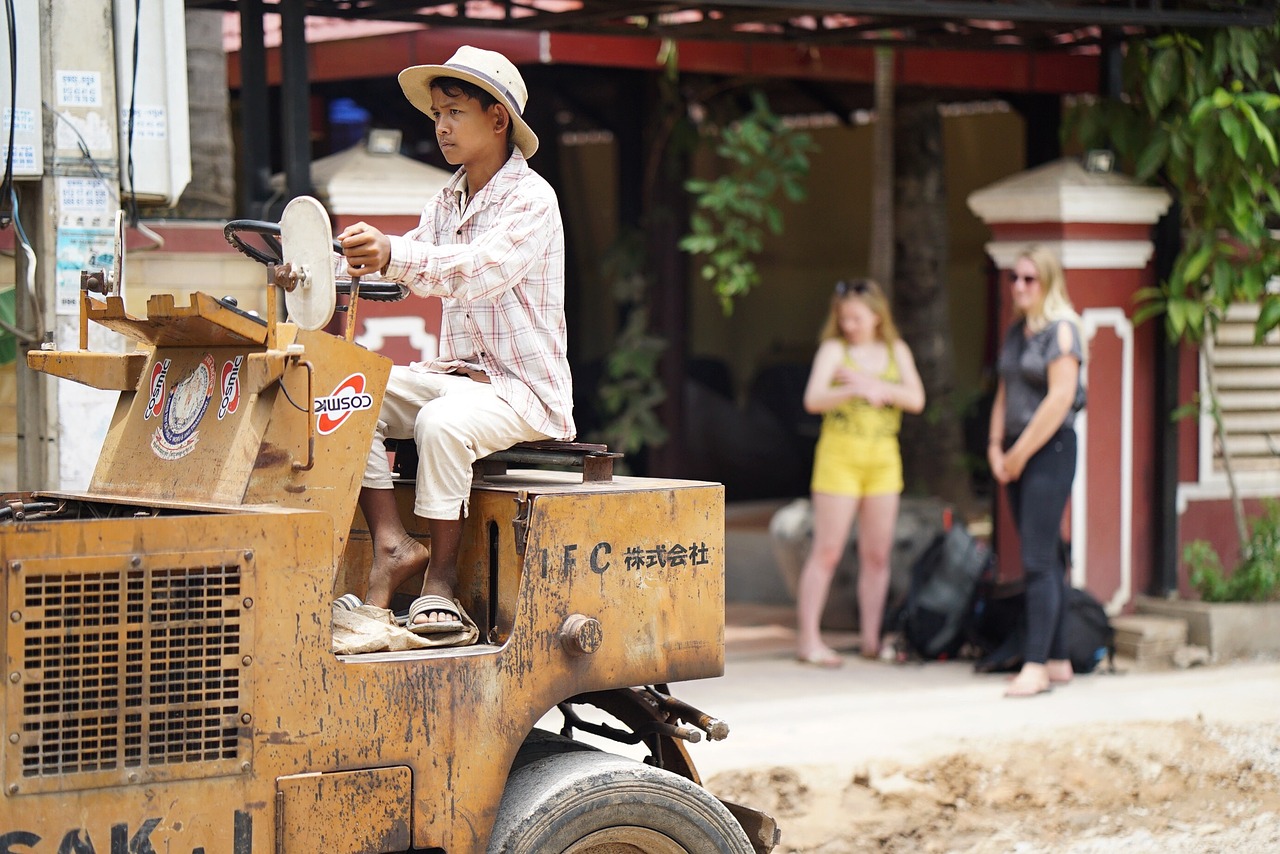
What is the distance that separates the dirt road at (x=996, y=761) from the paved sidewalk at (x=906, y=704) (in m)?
0.01

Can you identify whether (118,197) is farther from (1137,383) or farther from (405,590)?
(1137,383)

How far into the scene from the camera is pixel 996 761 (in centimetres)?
639

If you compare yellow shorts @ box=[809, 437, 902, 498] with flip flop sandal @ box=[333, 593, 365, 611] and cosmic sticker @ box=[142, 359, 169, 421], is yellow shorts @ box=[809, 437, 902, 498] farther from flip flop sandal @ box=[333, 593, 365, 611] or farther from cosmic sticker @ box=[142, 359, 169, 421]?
cosmic sticker @ box=[142, 359, 169, 421]

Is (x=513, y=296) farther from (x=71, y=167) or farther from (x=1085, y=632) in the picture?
(x=1085, y=632)

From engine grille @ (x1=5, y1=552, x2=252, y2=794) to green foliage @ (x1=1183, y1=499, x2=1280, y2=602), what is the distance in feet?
20.9

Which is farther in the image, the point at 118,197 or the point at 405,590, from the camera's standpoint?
the point at 118,197

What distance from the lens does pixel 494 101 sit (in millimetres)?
4289

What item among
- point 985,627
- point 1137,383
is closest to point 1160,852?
point 985,627

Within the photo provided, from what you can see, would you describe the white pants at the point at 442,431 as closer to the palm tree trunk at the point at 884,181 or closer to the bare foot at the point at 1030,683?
the bare foot at the point at 1030,683

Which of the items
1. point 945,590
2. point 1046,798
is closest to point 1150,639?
point 945,590

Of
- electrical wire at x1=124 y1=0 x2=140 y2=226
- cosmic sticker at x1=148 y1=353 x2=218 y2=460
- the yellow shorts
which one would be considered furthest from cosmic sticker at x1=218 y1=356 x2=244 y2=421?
the yellow shorts

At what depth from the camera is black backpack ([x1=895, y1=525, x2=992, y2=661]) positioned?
8.09m

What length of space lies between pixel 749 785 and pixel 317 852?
2.62 metres

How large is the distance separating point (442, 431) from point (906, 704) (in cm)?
385
